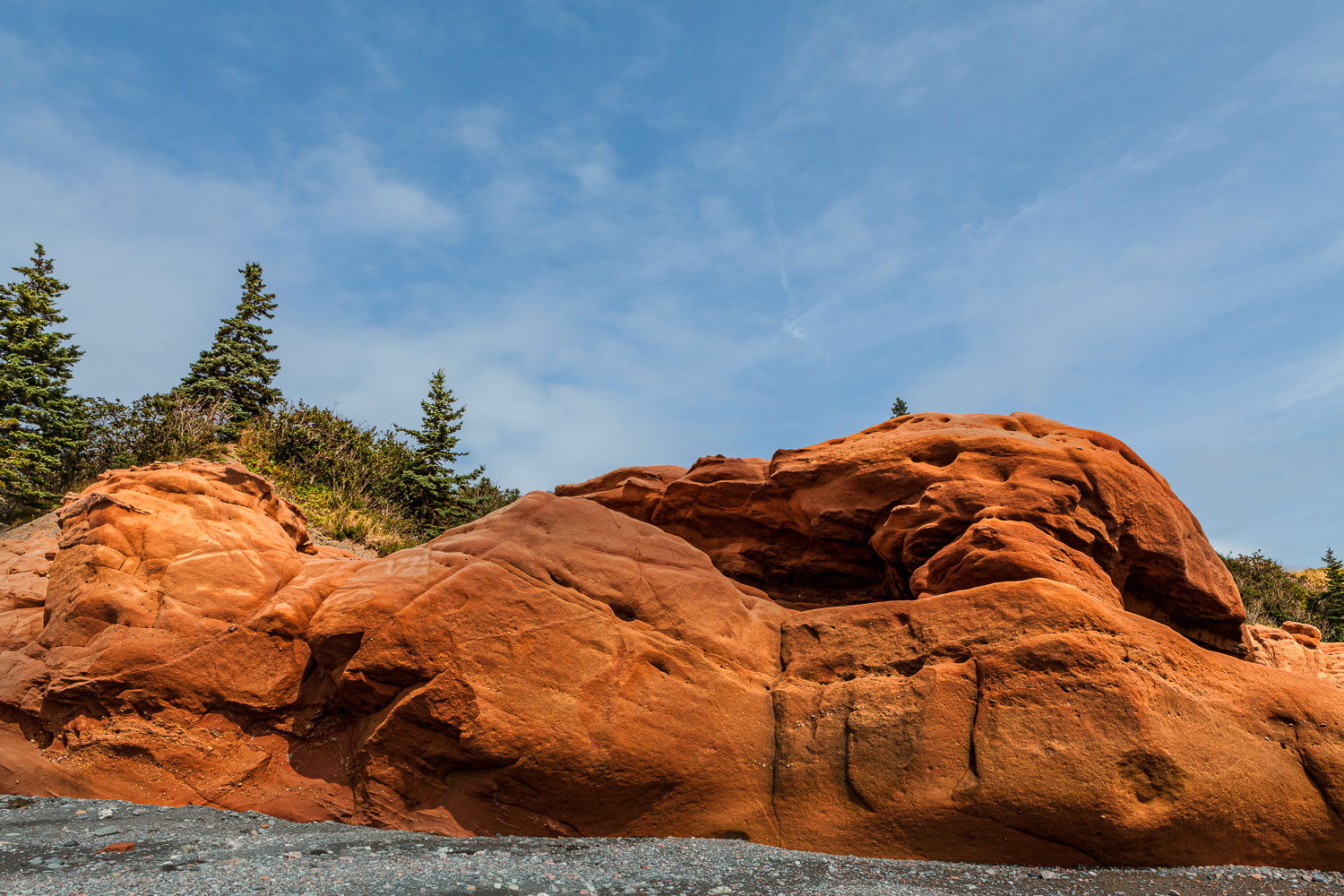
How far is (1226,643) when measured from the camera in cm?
1017

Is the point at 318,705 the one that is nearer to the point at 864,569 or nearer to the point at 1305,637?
the point at 864,569

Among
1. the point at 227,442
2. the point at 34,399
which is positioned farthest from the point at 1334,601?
the point at 34,399

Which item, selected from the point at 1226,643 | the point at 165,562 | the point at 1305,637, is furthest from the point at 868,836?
the point at 1305,637

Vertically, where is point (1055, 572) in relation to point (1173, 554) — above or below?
below

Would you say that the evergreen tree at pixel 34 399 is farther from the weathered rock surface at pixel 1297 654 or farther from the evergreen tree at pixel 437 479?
the weathered rock surface at pixel 1297 654

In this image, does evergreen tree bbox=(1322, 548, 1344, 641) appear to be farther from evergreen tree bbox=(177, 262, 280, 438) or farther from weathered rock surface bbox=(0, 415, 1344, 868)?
evergreen tree bbox=(177, 262, 280, 438)

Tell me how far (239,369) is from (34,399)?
780cm

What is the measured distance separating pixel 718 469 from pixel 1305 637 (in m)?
12.5

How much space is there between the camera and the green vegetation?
23.3 meters

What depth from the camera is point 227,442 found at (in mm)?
26844

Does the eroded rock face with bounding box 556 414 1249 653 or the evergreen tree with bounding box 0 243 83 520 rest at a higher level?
the evergreen tree with bounding box 0 243 83 520

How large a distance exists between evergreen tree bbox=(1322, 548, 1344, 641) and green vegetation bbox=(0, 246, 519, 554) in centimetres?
3303

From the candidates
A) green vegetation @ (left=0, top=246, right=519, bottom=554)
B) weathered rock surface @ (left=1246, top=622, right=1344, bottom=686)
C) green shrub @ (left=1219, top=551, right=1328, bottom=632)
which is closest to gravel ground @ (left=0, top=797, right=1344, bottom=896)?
weathered rock surface @ (left=1246, top=622, right=1344, bottom=686)

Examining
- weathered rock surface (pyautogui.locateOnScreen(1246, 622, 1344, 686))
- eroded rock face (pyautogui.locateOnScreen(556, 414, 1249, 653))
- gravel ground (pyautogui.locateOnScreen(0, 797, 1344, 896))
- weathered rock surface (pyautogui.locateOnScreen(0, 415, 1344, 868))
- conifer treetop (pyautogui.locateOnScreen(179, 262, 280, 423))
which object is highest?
conifer treetop (pyautogui.locateOnScreen(179, 262, 280, 423))
